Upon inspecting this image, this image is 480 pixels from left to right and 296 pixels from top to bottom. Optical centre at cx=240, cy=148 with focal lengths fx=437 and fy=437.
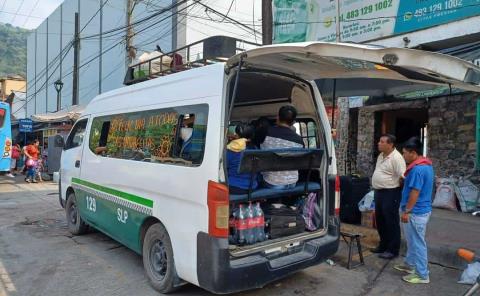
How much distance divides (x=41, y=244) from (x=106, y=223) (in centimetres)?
166

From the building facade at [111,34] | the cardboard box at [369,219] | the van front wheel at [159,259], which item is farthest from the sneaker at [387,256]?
the building facade at [111,34]

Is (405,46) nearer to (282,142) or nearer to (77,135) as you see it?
(282,142)

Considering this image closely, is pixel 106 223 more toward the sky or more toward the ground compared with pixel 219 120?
more toward the ground

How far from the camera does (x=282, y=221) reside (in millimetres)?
4469

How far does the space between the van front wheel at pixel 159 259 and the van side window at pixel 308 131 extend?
6.40 ft

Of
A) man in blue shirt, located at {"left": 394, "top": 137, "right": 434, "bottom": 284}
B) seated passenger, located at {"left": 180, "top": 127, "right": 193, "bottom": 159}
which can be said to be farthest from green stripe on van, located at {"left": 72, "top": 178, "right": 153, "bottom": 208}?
man in blue shirt, located at {"left": 394, "top": 137, "right": 434, "bottom": 284}

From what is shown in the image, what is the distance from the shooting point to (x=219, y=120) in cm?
385

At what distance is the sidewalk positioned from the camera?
18.5 feet

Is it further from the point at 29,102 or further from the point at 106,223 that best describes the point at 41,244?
the point at 29,102

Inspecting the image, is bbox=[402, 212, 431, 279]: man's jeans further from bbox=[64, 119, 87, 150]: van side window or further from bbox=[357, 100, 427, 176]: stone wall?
bbox=[357, 100, 427, 176]: stone wall

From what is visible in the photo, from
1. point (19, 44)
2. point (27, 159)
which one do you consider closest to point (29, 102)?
point (19, 44)

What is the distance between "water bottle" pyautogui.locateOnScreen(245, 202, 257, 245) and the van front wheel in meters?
0.79

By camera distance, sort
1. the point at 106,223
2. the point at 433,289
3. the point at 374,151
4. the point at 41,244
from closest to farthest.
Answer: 1. the point at 433,289
2. the point at 106,223
3. the point at 41,244
4. the point at 374,151

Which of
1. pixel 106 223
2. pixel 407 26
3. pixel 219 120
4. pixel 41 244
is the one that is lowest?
pixel 41 244
